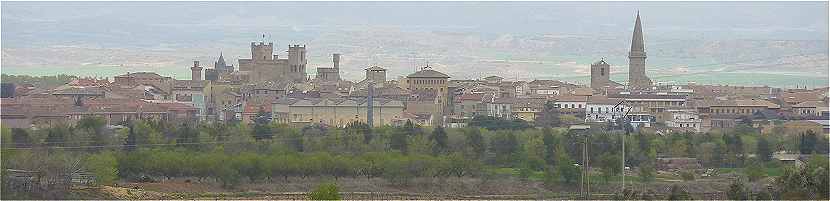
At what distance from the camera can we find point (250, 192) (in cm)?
3531

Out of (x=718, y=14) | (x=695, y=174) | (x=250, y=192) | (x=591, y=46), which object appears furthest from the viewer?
(x=718, y=14)

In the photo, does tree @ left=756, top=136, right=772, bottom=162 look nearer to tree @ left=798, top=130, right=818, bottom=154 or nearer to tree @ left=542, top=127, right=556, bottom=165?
tree @ left=798, top=130, right=818, bottom=154

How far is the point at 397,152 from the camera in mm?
41062

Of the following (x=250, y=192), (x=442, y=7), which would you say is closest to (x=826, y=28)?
(x=442, y=7)

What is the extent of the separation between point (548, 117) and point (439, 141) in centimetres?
1457

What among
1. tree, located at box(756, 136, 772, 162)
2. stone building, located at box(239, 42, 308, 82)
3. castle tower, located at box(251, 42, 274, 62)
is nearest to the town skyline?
A: castle tower, located at box(251, 42, 274, 62)

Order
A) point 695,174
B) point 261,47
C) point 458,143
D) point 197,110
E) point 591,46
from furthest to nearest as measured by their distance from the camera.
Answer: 1. point 591,46
2. point 261,47
3. point 197,110
4. point 458,143
5. point 695,174

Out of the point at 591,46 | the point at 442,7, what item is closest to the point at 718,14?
the point at 442,7

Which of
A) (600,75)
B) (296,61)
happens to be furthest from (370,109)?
(600,75)

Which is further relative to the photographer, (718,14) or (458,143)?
(718,14)

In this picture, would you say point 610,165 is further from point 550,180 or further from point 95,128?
point 95,128

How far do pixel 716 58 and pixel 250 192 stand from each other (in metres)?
87.4

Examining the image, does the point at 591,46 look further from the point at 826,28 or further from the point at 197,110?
the point at 197,110

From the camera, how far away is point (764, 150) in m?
42.7
